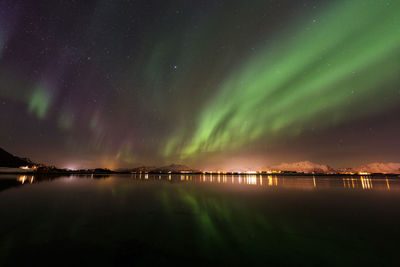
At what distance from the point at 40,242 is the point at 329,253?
18.4 metres

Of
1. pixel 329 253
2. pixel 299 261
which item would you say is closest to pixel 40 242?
pixel 299 261

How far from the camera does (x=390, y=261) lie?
34.3ft

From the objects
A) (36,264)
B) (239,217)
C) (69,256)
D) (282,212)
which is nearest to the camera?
(36,264)

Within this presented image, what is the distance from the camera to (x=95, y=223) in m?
17.0

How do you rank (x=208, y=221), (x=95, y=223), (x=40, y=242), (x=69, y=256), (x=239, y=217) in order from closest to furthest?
1. (x=69, y=256)
2. (x=40, y=242)
3. (x=95, y=223)
4. (x=208, y=221)
5. (x=239, y=217)

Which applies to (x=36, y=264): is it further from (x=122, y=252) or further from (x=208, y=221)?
(x=208, y=221)

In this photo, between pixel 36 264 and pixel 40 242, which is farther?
pixel 40 242


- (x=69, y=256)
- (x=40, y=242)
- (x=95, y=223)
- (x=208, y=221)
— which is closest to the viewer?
(x=69, y=256)

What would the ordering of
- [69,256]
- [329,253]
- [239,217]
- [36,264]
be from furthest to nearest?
[239,217], [329,253], [69,256], [36,264]

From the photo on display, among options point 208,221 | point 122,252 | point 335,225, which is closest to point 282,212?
point 335,225

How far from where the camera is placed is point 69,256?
10.1 metres

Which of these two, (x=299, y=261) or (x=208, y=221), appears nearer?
(x=299, y=261)

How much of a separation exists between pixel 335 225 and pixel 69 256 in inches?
844

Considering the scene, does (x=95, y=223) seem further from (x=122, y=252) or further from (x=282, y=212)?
(x=282, y=212)
